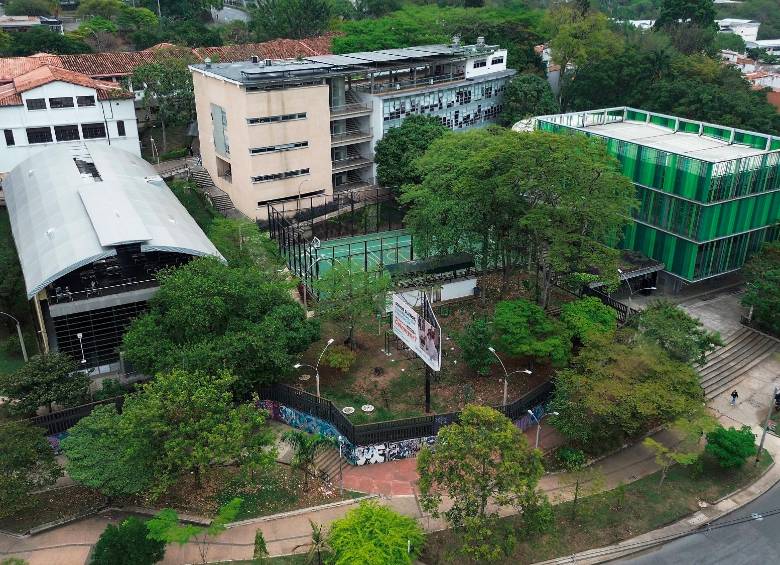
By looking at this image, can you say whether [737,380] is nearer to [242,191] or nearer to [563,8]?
[242,191]

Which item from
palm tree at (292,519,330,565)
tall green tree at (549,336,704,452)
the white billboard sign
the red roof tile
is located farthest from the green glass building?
the red roof tile

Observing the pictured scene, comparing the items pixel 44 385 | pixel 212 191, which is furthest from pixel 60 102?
pixel 44 385

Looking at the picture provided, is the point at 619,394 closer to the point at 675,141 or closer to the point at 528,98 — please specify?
the point at 675,141

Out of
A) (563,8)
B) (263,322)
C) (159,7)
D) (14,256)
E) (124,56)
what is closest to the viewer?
(263,322)

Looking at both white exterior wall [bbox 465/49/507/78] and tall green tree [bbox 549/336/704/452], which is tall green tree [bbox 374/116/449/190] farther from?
tall green tree [bbox 549/336/704/452]

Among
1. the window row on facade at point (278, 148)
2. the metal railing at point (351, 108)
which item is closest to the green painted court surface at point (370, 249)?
the window row on facade at point (278, 148)

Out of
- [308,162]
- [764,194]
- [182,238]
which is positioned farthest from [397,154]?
[764,194]
